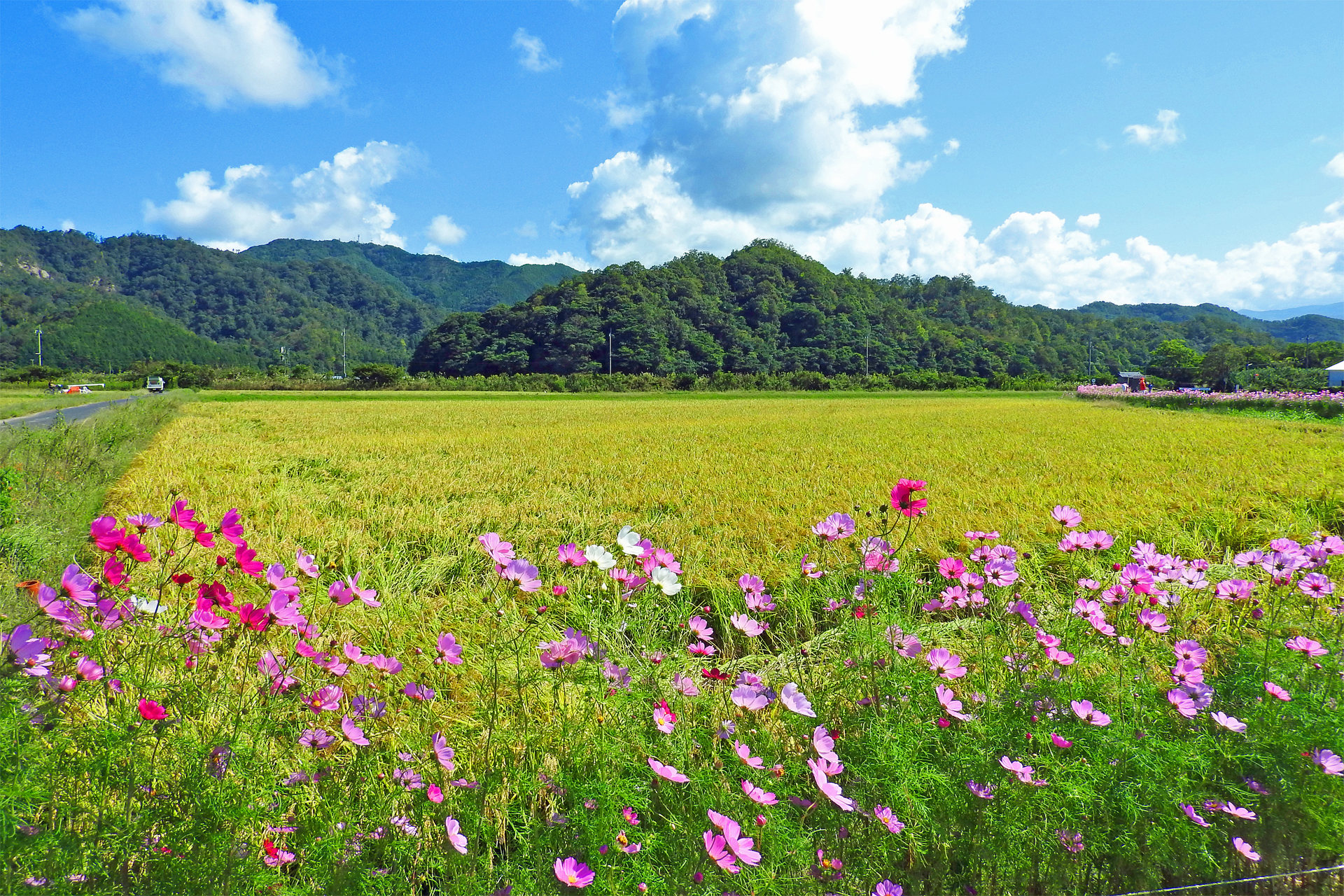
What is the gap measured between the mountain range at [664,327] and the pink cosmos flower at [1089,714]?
268 ft

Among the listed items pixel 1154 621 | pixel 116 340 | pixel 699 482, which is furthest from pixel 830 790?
pixel 116 340

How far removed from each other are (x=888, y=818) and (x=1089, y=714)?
733 mm

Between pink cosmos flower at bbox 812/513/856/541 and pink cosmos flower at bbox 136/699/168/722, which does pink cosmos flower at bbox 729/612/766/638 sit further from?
pink cosmos flower at bbox 136/699/168/722

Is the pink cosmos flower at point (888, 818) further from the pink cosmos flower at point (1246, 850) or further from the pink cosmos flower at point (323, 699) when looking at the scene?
the pink cosmos flower at point (323, 699)

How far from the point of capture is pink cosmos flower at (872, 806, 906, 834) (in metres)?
1.58

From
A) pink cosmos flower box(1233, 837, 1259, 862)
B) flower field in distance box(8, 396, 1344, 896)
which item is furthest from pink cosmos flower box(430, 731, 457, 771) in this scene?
pink cosmos flower box(1233, 837, 1259, 862)

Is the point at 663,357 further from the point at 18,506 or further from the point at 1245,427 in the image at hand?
the point at 18,506

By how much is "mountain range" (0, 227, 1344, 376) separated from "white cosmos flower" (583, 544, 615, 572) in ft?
266

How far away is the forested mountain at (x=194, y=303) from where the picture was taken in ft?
335

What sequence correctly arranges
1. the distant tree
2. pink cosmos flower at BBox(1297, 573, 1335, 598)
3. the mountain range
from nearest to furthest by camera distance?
pink cosmos flower at BBox(1297, 573, 1335, 598) < the distant tree < the mountain range

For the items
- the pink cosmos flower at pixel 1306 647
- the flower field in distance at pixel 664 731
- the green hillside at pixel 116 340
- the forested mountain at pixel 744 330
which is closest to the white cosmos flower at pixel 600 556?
the flower field in distance at pixel 664 731

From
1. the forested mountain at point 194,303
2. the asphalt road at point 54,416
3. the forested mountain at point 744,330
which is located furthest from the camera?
the forested mountain at point 194,303

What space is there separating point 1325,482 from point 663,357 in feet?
257

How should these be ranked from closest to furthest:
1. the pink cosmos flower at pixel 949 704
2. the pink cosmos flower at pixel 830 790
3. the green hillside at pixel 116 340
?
the pink cosmos flower at pixel 830 790 → the pink cosmos flower at pixel 949 704 → the green hillside at pixel 116 340
